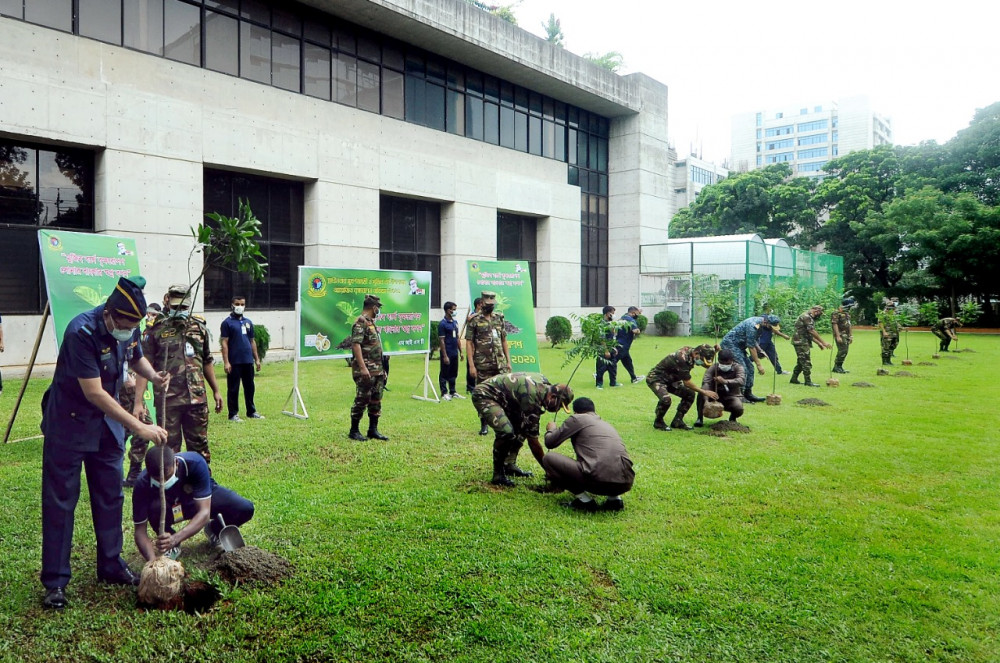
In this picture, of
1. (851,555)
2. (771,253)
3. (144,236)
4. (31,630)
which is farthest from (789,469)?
(771,253)

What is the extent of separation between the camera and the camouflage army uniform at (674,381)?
1022 centimetres

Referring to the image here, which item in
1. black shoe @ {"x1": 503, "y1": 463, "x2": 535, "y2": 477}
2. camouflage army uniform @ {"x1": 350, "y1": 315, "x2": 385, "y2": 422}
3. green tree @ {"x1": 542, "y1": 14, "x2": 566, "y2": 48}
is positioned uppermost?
green tree @ {"x1": 542, "y1": 14, "x2": 566, "y2": 48}

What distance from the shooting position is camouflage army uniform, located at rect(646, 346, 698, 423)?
10219 mm

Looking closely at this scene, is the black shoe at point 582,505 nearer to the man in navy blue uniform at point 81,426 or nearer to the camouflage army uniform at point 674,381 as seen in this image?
the man in navy blue uniform at point 81,426

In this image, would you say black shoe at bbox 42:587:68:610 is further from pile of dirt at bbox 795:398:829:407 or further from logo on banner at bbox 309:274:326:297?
pile of dirt at bbox 795:398:829:407

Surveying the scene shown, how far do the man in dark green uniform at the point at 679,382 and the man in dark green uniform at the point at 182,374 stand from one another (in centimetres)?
644

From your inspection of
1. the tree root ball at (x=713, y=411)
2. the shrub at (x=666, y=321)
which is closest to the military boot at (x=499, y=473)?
the tree root ball at (x=713, y=411)

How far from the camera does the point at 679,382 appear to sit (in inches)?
407

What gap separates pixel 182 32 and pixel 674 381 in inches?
620

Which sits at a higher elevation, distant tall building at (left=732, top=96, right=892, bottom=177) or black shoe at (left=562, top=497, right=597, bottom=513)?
distant tall building at (left=732, top=96, right=892, bottom=177)

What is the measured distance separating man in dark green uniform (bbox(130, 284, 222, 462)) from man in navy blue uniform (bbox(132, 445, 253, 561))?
4.80 ft

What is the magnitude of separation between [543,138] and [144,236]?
17.4 metres

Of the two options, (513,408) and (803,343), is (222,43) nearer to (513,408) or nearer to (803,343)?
(513,408)

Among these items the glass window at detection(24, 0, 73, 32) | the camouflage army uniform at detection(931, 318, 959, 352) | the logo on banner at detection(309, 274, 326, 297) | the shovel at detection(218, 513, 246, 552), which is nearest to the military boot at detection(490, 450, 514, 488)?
the shovel at detection(218, 513, 246, 552)
